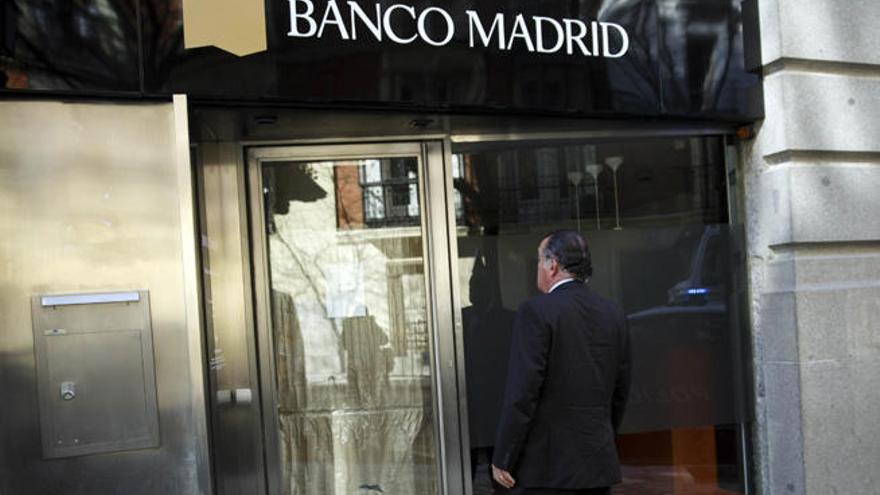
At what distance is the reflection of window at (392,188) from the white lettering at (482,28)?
99 centimetres

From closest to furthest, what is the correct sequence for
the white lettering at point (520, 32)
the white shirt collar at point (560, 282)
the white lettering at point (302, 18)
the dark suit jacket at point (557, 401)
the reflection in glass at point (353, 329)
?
the dark suit jacket at point (557, 401), the white shirt collar at point (560, 282), the white lettering at point (302, 18), the white lettering at point (520, 32), the reflection in glass at point (353, 329)

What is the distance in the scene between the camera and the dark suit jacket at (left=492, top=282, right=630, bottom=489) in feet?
11.9

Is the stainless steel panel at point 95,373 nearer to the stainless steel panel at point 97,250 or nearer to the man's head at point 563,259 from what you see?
the stainless steel panel at point 97,250

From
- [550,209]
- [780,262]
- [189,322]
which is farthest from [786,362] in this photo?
[189,322]

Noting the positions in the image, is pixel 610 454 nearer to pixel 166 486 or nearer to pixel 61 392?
pixel 166 486

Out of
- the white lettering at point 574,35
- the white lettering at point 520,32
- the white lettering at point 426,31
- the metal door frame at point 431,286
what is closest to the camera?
the white lettering at point 426,31

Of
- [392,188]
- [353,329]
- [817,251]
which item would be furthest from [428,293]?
[817,251]

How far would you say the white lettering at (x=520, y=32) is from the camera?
5.03 metres

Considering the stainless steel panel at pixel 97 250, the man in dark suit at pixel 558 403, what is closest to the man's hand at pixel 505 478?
the man in dark suit at pixel 558 403

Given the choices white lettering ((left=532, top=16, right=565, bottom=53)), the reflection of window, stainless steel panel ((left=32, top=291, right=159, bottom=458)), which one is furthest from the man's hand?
white lettering ((left=532, top=16, right=565, bottom=53))

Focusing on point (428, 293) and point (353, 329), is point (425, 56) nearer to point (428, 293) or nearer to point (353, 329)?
point (428, 293)

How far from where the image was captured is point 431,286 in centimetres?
560

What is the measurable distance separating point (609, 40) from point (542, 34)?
1.48ft

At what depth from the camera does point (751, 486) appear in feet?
19.5
